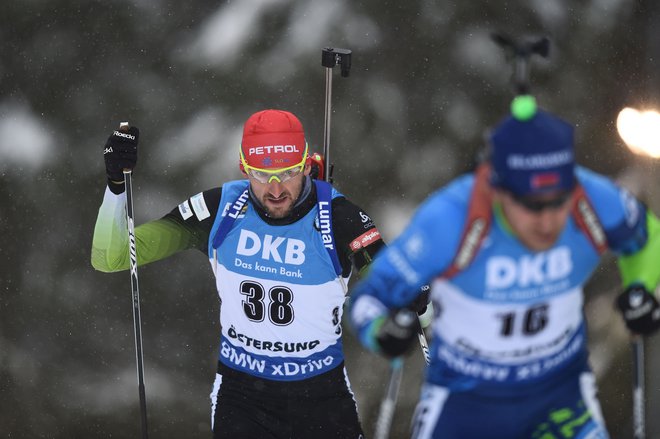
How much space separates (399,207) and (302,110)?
3.05 ft

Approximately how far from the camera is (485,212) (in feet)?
10.7

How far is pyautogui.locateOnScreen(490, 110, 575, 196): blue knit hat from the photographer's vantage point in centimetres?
312

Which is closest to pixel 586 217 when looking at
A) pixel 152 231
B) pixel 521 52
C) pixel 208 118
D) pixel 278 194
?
pixel 521 52

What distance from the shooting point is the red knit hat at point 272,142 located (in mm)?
4605

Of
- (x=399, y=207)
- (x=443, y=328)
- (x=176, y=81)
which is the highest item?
(x=176, y=81)

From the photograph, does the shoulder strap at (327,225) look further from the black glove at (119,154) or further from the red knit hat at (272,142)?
the black glove at (119,154)

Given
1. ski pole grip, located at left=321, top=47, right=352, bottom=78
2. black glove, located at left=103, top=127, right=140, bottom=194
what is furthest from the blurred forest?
black glove, located at left=103, top=127, right=140, bottom=194

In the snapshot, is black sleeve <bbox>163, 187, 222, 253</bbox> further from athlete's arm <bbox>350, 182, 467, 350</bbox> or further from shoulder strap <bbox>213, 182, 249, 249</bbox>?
athlete's arm <bbox>350, 182, 467, 350</bbox>

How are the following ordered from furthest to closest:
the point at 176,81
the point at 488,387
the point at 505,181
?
1. the point at 176,81
2. the point at 488,387
3. the point at 505,181

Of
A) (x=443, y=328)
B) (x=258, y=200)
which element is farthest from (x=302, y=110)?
(x=443, y=328)

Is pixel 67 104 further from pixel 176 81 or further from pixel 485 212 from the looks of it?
pixel 485 212

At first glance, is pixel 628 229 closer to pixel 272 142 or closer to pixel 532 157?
pixel 532 157

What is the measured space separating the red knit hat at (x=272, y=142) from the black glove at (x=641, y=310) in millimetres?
1680

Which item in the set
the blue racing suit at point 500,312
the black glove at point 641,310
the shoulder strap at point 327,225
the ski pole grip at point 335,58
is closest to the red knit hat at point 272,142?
the shoulder strap at point 327,225
